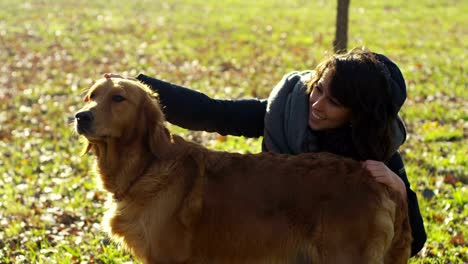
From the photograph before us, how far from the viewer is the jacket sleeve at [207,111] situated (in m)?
4.48

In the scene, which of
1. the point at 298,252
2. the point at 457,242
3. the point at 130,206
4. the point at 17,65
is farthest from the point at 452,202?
the point at 17,65

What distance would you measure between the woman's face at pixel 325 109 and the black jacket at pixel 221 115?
19.5 inches

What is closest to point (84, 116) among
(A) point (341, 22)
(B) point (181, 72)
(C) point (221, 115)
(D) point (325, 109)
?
(C) point (221, 115)

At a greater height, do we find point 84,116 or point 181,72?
point 84,116

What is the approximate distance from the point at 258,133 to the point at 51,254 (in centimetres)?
200

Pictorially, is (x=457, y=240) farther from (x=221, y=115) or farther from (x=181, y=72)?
(x=181, y=72)

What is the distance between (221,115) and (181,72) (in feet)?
26.9

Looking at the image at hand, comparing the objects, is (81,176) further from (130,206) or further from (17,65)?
(17,65)

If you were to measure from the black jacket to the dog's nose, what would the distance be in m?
0.81

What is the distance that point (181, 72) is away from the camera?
12.7 m

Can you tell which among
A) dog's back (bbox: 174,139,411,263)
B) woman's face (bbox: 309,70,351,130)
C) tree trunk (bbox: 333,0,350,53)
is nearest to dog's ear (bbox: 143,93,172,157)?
dog's back (bbox: 174,139,411,263)

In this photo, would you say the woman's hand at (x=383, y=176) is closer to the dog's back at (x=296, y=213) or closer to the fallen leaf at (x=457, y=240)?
the dog's back at (x=296, y=213)

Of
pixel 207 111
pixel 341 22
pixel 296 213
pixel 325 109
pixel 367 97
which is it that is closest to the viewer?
pixel 296 213

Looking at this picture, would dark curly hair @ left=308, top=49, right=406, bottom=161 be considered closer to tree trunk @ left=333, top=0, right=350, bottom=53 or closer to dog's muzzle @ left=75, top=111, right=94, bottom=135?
dog's muzzle @ left=75, top=111, right=94, bottom=135
